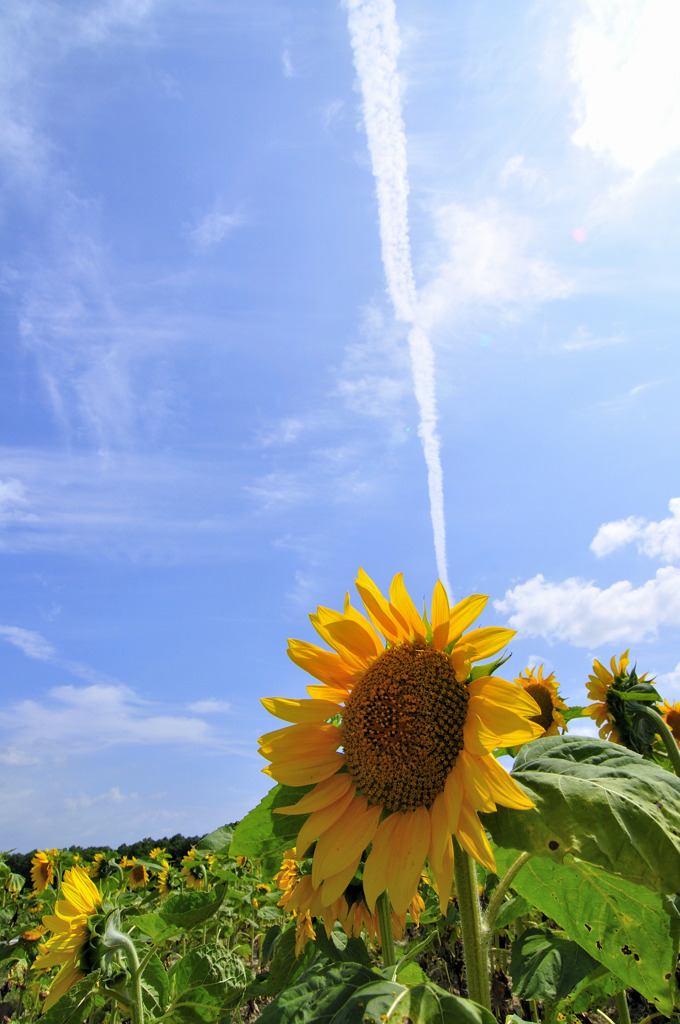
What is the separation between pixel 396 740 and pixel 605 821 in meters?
0.53

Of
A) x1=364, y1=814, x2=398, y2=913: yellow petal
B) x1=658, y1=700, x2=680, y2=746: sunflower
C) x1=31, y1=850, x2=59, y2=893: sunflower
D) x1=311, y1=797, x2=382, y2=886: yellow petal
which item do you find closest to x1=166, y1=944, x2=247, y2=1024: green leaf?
x1=311, y1=797, x2=382, y2=886: yellow petal

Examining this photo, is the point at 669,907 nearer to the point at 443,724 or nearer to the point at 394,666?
the point at 443,724

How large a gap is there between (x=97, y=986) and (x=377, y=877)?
63.8 inches

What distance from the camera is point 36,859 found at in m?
7.93

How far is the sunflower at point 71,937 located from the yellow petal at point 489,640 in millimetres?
2385

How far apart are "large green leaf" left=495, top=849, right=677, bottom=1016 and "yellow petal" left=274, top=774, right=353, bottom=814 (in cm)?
52

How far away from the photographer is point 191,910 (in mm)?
2664

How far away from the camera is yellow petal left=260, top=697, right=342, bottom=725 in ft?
5.88

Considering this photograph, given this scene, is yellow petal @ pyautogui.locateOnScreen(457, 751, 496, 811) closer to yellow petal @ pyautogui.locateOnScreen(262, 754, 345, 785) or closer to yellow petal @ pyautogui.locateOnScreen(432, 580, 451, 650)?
yellow petal @ pyautogui.locateOnScreen(432, 580, 451, 650)

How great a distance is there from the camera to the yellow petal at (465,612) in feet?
5.27

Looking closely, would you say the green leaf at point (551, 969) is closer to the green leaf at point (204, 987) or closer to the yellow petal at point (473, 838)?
the green leaf at point (204, 987)

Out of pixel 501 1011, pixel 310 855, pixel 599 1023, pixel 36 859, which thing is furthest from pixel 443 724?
pixel 36 859

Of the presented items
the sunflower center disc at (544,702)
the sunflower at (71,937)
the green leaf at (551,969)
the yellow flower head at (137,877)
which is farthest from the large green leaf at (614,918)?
the yellow flower head at (137,877)

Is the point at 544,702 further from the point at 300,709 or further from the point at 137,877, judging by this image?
the point at 137,877
